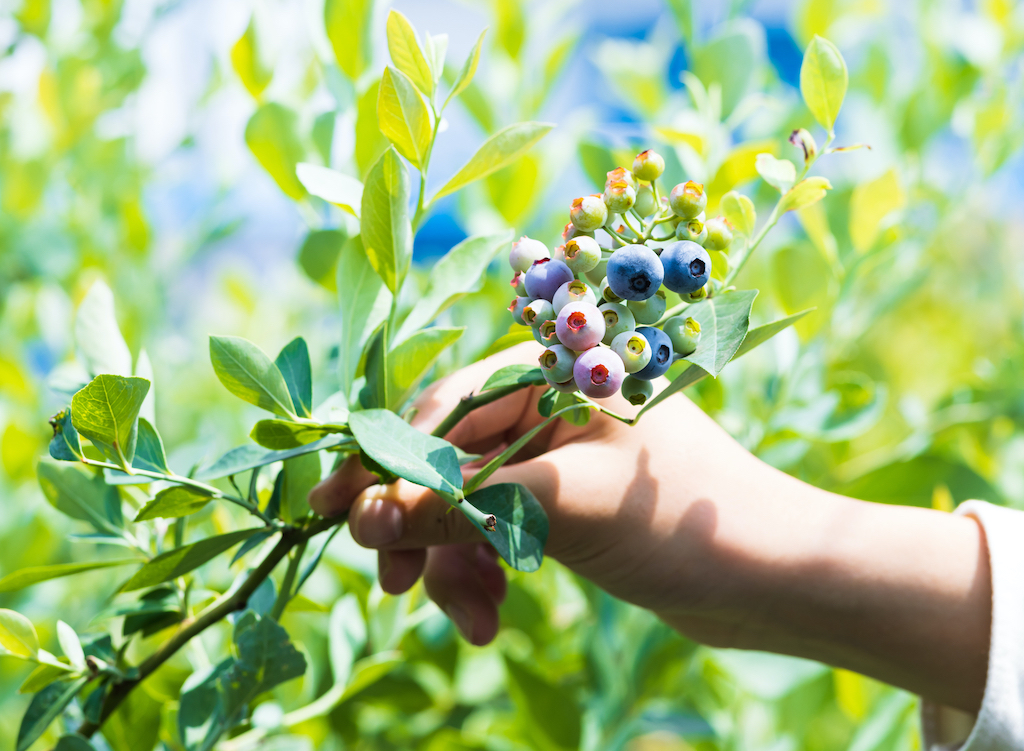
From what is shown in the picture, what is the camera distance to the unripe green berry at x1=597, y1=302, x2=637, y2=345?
26cm

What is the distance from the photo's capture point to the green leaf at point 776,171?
1.00 ft

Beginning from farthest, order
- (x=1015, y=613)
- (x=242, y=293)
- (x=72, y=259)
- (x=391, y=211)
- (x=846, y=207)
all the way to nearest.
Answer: (x=242, y=293) < (x=72, y=259) < (x=846, y=207) < (x=1015, y=613) < (x=391, y=211)

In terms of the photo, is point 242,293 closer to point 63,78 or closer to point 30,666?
point 63,78

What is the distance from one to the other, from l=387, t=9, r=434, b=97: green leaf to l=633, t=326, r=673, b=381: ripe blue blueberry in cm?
12

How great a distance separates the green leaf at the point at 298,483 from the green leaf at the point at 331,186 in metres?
0.10

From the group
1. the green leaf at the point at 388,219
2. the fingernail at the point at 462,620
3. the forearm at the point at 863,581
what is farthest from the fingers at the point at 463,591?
the green leaf at the point at 388,219

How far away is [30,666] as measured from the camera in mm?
618

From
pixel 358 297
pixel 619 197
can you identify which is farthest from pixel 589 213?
pixel 358 297

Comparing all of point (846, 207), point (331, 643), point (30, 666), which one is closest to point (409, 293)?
point (331, 643)

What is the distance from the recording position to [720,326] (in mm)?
258

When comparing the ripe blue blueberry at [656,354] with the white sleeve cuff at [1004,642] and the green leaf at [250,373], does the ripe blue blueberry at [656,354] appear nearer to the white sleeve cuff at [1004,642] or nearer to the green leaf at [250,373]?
the green leaf at [250,373]

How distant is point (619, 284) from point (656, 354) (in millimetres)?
25

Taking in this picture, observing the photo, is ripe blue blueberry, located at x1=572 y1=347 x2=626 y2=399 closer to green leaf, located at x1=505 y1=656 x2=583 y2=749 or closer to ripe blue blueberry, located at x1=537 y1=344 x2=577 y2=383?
ripe blue blueberry, located at x1=537 y1=344 x2=577 y2=383

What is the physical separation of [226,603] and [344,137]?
27cm
